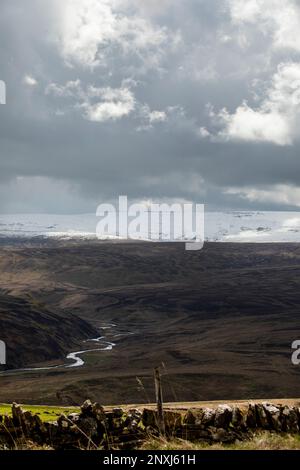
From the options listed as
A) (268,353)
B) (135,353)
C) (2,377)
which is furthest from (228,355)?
(2,377)

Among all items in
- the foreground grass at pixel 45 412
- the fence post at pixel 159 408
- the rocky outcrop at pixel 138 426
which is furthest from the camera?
the foreground grass at pixel 45 412

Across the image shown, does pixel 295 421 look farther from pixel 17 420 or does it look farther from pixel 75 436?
pixel 17 420

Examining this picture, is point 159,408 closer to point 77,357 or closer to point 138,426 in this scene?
point 138,426

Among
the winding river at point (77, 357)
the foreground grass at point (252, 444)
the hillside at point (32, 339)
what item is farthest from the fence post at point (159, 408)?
the hillside at point (32, 339)

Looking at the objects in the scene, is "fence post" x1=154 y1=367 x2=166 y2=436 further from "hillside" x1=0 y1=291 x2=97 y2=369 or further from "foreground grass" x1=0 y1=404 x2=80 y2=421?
"hillside" x1=0 y1=291 x2=97 y2=369

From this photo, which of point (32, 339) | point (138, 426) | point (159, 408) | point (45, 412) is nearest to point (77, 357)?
point (32, 339)

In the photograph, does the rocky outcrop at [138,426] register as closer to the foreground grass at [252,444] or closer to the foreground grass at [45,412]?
the foreground grass at [252,444]

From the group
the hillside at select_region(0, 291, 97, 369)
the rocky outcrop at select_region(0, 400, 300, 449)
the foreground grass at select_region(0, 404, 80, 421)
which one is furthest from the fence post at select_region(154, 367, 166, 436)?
the hillside at select_region(0, 291, 97, 369)
